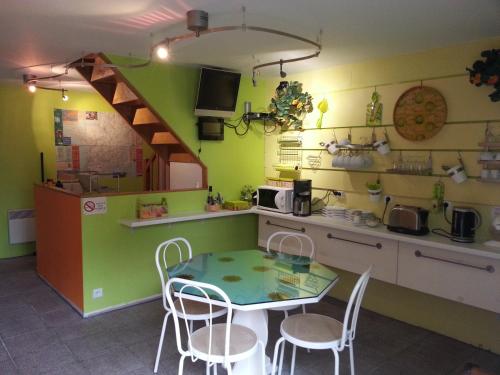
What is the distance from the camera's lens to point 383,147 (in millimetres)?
3512

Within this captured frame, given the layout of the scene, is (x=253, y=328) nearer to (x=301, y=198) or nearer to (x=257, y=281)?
(x=257, y=281)

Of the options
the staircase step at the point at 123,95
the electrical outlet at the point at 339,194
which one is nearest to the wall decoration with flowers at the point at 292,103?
the electrical outlet at the point at 339,194

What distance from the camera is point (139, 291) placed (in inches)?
150

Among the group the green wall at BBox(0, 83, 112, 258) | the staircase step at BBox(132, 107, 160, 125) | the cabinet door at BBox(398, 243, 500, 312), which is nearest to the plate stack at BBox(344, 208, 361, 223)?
the cabinet door at BBox(398, 243, 500, 312)

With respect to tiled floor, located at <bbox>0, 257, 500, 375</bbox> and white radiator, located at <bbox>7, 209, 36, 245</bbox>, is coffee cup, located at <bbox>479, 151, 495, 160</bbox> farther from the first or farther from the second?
white radiator, located at <bbox>7, 209, 36, 245</bbox>

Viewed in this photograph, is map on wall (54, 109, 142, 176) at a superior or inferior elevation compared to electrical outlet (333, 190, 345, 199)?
superior

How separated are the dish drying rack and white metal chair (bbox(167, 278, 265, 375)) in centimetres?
235

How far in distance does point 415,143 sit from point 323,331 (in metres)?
1.86

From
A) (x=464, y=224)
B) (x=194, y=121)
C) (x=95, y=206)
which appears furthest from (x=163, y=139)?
(x=464, y=224)

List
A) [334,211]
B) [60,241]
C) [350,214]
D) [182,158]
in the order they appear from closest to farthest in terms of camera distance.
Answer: [350,214]
[334,211]
[60,241]
[182,158]

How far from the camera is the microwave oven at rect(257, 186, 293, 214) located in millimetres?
4004

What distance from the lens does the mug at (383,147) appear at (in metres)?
3.51

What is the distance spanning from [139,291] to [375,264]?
2189mm

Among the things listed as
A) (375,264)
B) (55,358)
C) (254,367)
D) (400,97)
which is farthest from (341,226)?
(55,358)
